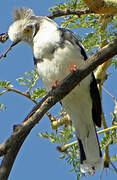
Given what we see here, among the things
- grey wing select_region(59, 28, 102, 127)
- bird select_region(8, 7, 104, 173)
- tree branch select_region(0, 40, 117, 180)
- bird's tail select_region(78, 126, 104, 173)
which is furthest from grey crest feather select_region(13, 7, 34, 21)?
tree branch select_region(0, 40, 117, 180)

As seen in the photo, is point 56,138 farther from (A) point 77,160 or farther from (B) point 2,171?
(B) point 2,171

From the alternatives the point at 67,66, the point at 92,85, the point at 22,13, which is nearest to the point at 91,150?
the point at 92,85

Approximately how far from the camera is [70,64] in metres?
3.52

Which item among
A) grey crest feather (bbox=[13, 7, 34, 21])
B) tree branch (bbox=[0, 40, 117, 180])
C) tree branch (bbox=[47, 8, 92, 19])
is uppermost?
grey crest feather (bbox=[13, 7, 34, 21])

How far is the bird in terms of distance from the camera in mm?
3498

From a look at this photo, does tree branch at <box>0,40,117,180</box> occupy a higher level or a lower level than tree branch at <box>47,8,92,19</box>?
lower

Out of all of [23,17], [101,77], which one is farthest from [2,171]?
[23,17]

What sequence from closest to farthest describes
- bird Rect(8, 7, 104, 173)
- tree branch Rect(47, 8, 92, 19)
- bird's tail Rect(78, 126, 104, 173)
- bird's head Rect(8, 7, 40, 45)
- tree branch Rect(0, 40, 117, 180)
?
tree branch Rect(0, 40, 117, 180)
tree branch Rect(47, 8, 92, 19)
bird Rect(8, 7, 104, 173)
bird's tail Rect(78, 126, 104, 173)
bird's head Rect(8, 7, 40, 45)

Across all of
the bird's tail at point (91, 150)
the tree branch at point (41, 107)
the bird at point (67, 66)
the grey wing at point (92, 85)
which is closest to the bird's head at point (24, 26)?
the bird at point (67, 66)

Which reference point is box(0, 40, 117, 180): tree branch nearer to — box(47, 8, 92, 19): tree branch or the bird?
box(47, 8, 92, 19): tree branch

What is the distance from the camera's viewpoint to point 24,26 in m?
3.92

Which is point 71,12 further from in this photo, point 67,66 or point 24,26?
point 24,26

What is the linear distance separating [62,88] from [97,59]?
0.34 meters

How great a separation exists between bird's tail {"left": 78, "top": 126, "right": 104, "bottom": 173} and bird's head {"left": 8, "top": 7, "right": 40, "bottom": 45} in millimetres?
Result: 1284
